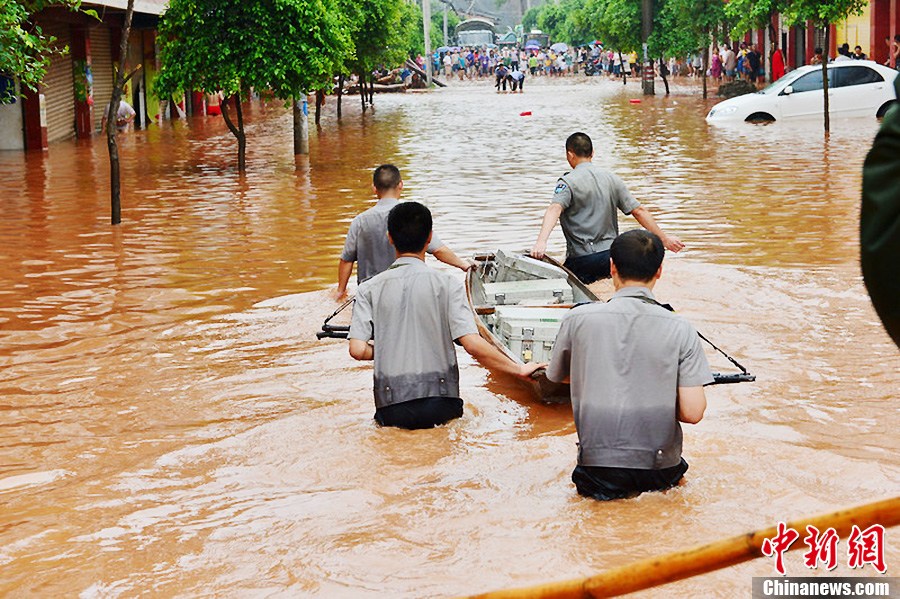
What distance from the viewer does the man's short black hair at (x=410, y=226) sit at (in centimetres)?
682

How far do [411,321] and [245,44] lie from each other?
1529 cm

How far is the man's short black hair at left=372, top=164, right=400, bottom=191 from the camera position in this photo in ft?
28.3

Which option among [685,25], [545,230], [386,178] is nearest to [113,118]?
[545,230]

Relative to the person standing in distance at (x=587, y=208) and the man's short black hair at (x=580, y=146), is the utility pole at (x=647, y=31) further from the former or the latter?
the man's short black hair at (x=580, y=146)

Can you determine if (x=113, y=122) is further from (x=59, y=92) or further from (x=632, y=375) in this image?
(x=59, y=92)

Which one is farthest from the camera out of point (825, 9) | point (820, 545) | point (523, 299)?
point (825, 9)

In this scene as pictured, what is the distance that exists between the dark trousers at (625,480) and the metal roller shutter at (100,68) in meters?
30.6

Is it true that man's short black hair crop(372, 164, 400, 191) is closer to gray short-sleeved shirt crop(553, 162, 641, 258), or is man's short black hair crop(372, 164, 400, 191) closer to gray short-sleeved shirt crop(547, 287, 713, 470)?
gray short-sleeved shirt crop(553, 162, 641, 258)

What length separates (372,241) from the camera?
28.6ft

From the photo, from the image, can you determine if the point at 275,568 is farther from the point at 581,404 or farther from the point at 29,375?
the point at 29,375

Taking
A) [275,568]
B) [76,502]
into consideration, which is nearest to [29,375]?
[76,502]

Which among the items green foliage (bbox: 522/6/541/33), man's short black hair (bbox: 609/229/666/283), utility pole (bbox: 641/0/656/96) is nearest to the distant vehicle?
green foliage (bbox: 522/6/541/33)

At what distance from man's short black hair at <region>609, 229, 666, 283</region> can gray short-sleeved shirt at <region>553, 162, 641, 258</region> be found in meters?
4.31

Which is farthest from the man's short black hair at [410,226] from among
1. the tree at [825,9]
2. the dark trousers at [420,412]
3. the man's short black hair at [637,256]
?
the tree at [825,9]
